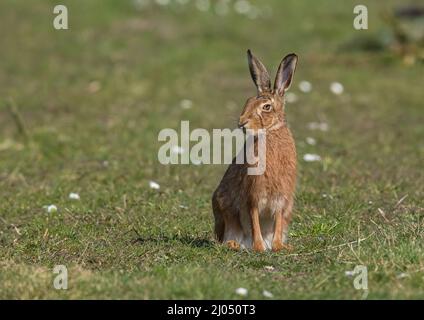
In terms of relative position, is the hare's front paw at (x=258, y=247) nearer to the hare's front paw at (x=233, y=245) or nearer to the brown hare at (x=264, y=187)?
the brown hare at (x=264, y=187)

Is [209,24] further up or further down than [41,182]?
further up

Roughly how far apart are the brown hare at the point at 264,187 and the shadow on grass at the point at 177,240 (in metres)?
0.15

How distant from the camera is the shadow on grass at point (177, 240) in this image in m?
6.75

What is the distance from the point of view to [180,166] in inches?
388

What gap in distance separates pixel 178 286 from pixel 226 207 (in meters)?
1.44

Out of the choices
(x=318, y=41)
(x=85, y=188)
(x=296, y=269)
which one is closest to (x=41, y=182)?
(x=85, y=188)

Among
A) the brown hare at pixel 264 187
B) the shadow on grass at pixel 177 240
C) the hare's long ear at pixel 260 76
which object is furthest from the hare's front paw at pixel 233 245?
the hare's long ear at pixel 260 76

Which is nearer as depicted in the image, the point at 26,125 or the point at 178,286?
the point at 178,286

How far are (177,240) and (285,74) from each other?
4.91 feet

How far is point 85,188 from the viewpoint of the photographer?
8.89 m

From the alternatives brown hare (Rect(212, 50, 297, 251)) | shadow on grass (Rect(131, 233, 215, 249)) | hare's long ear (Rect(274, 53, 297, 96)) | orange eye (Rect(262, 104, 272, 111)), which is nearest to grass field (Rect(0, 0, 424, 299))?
shadow on grass (Rect(131, 233, 215, 249))

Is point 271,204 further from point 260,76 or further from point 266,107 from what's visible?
point 260,76
